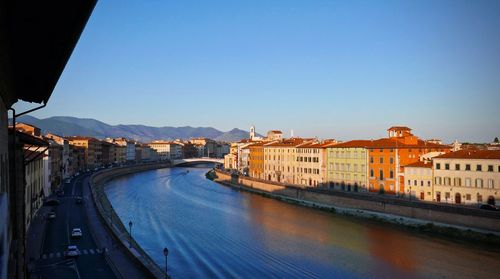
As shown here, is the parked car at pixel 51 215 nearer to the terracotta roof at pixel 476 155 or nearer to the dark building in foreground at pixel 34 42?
the dark building in foreground at pixel 34 42

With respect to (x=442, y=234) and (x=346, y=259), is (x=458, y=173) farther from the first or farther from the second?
(x=346, y=259)

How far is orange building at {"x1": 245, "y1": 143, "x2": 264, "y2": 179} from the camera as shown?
61125mm

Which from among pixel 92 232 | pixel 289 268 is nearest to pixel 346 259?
pixel 289 268

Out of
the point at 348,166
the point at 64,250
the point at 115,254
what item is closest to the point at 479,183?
the point at 348,166

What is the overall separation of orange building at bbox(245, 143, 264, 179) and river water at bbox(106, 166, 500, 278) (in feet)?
69.9

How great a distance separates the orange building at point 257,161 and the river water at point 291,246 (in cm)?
2132

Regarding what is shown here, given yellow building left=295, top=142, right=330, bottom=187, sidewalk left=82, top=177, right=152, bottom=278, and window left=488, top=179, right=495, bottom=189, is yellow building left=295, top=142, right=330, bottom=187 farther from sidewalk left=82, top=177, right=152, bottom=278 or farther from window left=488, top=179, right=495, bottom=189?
sidewalk left=82, top=177, right=152, bottom=278

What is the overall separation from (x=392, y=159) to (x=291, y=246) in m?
17.4

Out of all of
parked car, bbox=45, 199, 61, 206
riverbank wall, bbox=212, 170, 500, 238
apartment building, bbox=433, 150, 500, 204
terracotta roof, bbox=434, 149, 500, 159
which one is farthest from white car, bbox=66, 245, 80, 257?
terracotta roof, bbox=434, 149, 500, 159

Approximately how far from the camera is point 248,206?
137ft

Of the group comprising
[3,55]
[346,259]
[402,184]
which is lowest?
[346,259]

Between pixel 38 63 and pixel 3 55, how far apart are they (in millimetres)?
802

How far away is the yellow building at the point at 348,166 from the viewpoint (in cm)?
4151

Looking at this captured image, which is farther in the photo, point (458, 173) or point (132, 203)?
point (132, 203)
